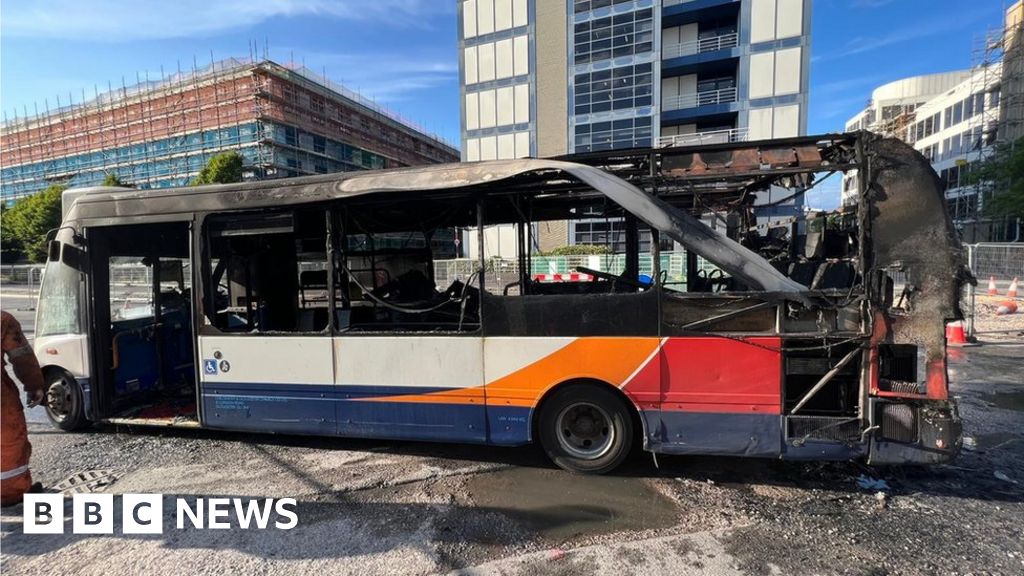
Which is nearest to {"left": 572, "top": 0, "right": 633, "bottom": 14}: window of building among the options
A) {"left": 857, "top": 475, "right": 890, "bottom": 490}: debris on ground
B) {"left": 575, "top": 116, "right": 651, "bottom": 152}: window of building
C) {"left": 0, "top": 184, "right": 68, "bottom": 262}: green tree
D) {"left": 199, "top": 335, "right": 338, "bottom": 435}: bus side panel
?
{"left": 575, "top": 116, "right": 651, "bottom": 152}: window of building

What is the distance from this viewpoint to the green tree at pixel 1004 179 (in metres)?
31.3

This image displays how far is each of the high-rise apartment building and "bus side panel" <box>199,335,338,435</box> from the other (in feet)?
104

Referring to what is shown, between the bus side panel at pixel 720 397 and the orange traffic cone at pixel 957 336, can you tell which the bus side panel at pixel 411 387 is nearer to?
the bus side panel at pixel 720 397

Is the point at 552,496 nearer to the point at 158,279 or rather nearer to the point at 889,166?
the point at 889,166

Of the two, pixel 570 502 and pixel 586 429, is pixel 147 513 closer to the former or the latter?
pixel 570 502

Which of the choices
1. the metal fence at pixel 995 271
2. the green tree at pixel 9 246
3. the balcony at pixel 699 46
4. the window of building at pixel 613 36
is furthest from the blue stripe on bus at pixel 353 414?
the green tree at pixel 9 246

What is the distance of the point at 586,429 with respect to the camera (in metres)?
4.36

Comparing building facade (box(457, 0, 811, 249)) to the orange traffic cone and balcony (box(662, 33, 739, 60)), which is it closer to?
balcony (box(662, 33, 739, 60))

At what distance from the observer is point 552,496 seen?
3979mm

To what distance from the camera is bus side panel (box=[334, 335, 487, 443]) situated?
14.6 ft

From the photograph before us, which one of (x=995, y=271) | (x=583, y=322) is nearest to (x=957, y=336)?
(x=995, y=271)

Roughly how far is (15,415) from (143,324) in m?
2.51

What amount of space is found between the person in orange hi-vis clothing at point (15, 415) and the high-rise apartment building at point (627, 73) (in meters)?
33.3

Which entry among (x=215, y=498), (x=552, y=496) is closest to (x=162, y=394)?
(x=215, y=498)
